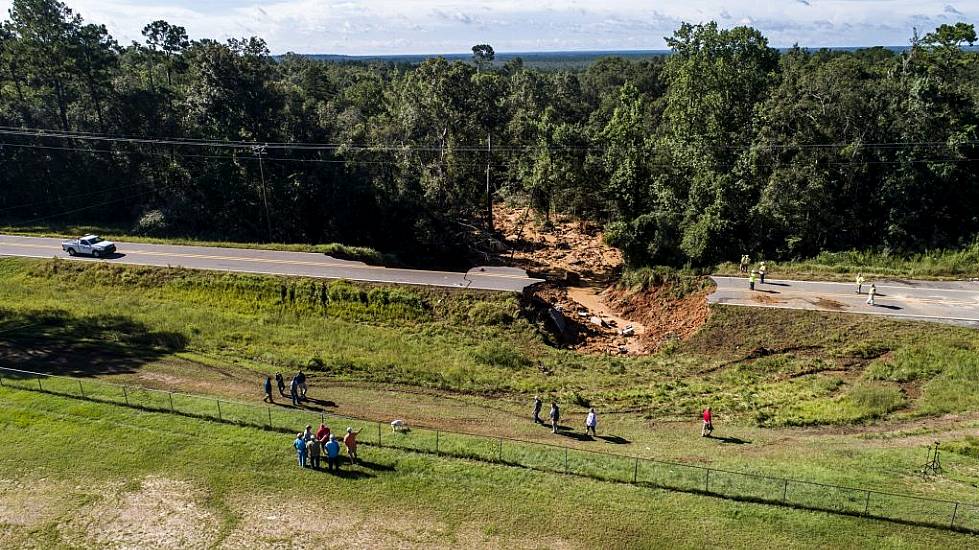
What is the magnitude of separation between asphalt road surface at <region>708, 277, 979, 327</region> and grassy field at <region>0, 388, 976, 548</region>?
17770mm

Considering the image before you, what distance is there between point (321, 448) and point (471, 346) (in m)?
13.9

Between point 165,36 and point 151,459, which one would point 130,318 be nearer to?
point 151,459

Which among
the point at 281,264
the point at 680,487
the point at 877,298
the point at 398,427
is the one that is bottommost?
the point at 680,487

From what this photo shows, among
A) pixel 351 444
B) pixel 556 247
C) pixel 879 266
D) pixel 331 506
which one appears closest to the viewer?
pixel 331 506

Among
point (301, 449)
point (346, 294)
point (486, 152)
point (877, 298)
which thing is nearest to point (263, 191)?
point (346, 294)

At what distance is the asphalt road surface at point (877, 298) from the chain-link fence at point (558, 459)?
16437mm

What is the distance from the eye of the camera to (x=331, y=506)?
19969mm

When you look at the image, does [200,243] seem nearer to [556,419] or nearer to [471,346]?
[471,346]

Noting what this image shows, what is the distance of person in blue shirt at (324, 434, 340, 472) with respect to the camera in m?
21.4

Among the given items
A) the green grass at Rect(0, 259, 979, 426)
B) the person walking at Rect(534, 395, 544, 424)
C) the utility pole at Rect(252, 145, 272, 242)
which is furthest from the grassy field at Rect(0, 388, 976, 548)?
the utility pole at Rect(252, 145, 272, 242)

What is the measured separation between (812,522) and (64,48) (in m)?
70.8

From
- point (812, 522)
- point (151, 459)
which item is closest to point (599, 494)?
point (812, 522)

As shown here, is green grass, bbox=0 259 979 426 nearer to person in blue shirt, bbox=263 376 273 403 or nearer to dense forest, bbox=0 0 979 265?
person in blue shirt, bbox=263 376 273 403

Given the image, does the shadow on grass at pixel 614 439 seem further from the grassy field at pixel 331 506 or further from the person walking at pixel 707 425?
the grassy field at pixel 331 506
